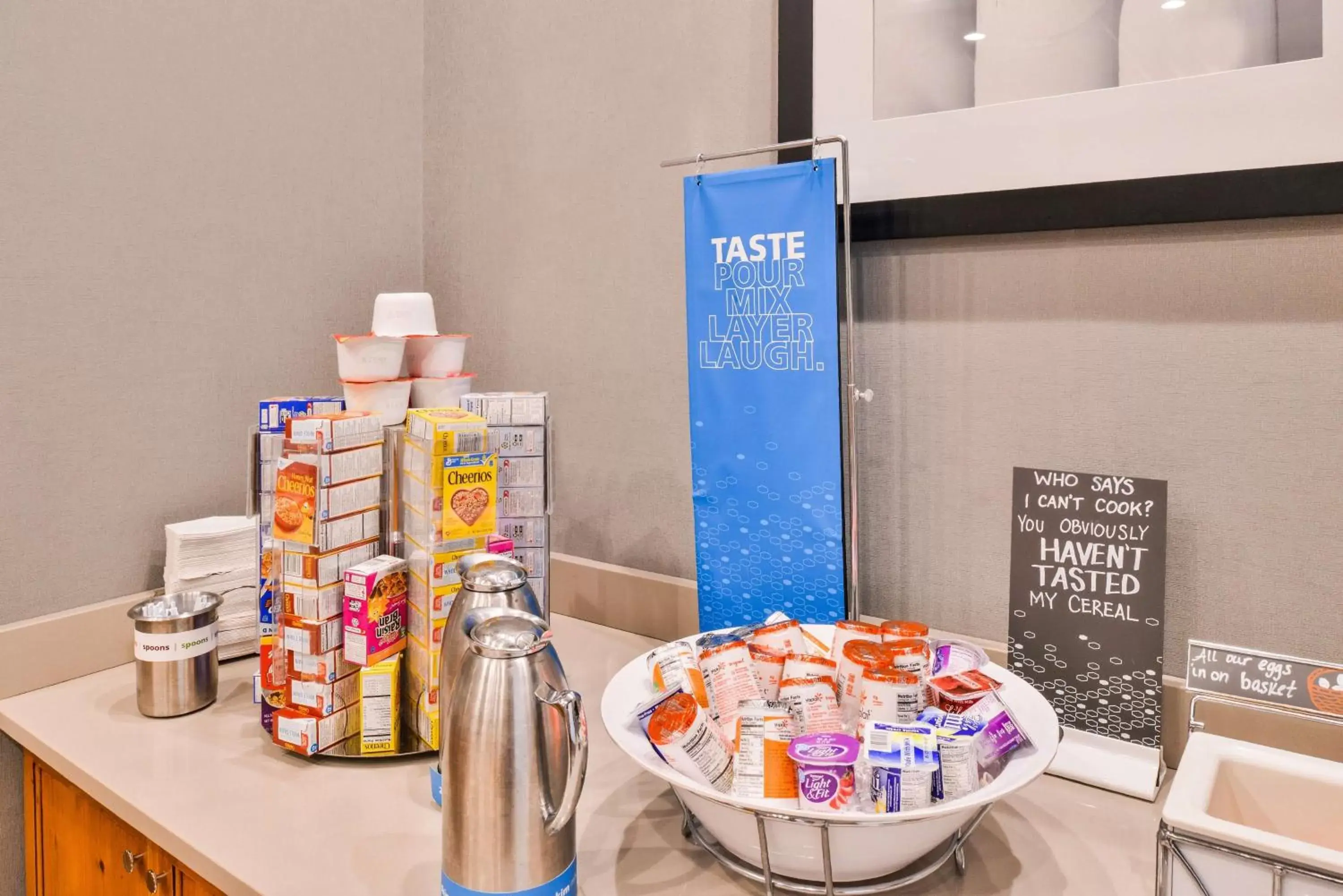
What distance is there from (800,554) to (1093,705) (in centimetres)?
39

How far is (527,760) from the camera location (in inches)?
28.4

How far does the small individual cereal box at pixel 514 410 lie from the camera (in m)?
1.21

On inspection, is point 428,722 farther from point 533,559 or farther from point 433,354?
point 433,354

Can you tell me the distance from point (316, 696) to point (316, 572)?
15 centimetres

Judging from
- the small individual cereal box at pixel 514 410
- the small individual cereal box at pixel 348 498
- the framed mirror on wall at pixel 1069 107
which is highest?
the framed mirror on wall at pixel 1069 107

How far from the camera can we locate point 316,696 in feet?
3.43

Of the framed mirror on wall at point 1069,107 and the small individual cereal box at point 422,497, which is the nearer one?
the framed mirror on wall at point 1069,107

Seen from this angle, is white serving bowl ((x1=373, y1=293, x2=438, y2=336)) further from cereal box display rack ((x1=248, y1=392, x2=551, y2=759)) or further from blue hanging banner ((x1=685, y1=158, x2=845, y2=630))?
blue hanging banner ((x1=685, y1=158, x2=845, y2=630))

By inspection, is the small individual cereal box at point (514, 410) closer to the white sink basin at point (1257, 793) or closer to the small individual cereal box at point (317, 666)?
the small individual cereal box at point (317, 666)

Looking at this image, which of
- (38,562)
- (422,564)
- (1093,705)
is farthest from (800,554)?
(38,562)

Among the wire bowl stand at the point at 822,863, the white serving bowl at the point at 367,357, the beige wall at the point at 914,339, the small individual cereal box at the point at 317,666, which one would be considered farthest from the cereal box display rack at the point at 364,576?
the beige wall at the point at 914,339

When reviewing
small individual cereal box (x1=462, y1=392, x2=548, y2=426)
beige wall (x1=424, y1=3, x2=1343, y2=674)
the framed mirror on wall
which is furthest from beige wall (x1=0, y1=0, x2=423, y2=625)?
the framed mirror on wall

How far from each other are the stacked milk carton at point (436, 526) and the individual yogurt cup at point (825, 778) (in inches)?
18.1

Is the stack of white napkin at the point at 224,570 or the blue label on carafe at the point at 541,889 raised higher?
the stack of white napkin at the point at 224,570
